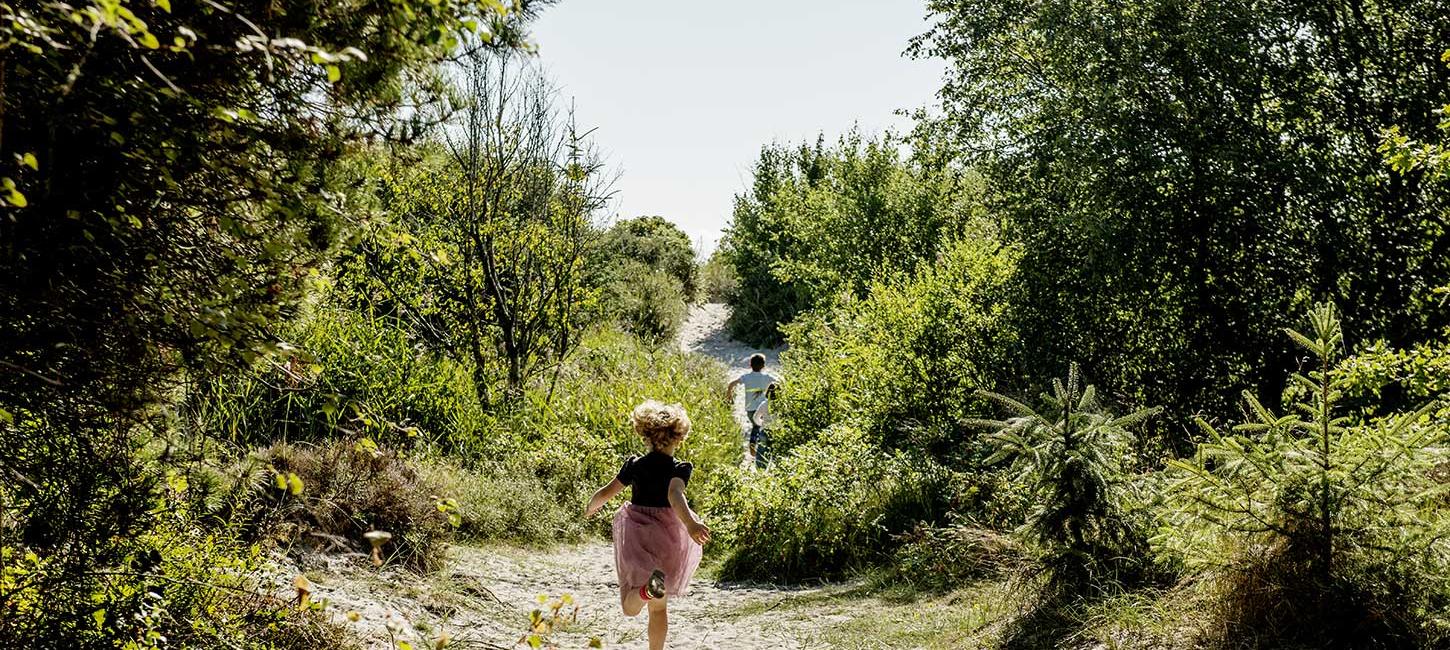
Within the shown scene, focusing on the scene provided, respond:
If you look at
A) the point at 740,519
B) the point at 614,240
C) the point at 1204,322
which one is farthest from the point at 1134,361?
the point at 614,240

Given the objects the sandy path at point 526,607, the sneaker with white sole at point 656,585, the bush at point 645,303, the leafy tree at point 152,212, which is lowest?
the sandy path at point 526,607

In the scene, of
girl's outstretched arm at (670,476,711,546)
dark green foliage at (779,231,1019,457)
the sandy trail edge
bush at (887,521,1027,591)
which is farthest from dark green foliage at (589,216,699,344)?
girl's outstretched arm at (670,476,711,546)

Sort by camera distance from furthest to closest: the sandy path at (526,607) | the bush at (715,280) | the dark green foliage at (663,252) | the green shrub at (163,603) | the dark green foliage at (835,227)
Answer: the bush at (715,280), the dark green foliage at (663,252), the dark green foliage at (835,227), the sandy path at (526,607), the green shrub at (163,603)

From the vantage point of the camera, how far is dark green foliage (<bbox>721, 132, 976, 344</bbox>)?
2070 cm

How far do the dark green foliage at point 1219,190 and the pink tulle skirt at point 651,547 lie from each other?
641 centimetres

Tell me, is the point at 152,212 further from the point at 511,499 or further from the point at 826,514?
the point at 511,499

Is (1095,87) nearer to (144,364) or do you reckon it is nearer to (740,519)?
(740,519)

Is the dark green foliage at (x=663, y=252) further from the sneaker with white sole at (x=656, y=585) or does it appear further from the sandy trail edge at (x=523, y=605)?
the sneaker with white sole at (x=656, y=585)

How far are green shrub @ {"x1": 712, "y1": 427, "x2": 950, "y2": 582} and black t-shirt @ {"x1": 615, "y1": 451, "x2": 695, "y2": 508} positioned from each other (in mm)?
3431

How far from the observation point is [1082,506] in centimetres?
582

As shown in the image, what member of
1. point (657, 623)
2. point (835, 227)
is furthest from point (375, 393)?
point (835, 227)

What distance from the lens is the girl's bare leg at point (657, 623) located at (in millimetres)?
5439

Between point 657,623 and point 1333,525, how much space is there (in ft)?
10.9

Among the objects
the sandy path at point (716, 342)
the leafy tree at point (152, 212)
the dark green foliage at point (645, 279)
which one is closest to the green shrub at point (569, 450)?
the dark green foliage at point (645, 279)
